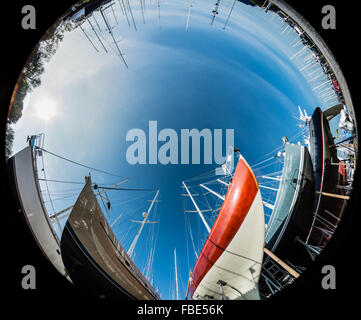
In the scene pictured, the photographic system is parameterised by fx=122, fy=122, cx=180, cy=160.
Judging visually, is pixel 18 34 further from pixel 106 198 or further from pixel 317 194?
pixel 317 194

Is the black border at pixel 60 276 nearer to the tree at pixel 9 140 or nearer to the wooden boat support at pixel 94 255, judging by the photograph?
the tree at pixel 9 140

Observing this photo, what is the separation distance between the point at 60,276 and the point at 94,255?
1.16ft

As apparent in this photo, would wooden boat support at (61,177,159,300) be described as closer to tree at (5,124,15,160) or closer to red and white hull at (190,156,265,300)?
tree at (5,124,15,160)

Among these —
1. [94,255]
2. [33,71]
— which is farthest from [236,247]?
[33,71]

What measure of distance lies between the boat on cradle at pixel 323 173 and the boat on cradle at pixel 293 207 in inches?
2.7

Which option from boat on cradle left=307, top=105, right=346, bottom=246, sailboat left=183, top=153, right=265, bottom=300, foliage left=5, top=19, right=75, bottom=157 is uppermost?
foliage left=5, top=19, right=75, bottom=157

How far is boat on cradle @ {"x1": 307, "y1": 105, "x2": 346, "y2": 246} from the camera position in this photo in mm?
1534

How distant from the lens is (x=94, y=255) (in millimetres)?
1664

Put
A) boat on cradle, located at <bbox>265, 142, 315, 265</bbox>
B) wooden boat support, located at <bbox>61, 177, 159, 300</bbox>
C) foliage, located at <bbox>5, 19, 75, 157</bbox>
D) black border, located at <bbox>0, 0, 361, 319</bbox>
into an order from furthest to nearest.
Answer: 1. boat on cradle, located at <bbox>265, 142, 315, 265</bbox>
2. wooden boat support, located at <bbox>61, 177, 159, 300</bbox>
3. foliage, located at <bbox>5, 19, 75, 157</bbox>
4. black border, located at <bbox>0, 0, 361, 319</bbox>

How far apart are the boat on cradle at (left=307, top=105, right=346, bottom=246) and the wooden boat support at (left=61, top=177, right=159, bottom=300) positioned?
8.72 ft

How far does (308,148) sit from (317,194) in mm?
664

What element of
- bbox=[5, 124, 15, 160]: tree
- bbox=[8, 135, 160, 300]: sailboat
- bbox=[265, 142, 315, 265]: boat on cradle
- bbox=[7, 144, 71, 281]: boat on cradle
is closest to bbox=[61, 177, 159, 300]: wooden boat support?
bbox=[8, 135, 160, 300]: sailboat

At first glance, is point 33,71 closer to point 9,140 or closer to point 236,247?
point 9,140
